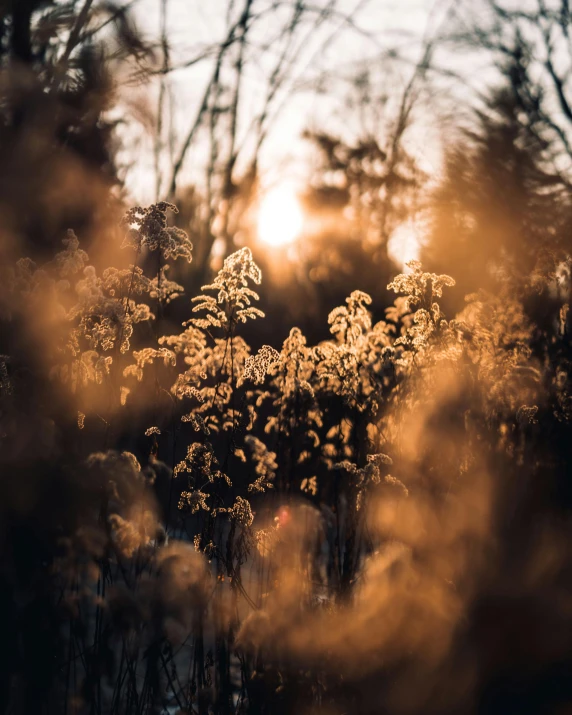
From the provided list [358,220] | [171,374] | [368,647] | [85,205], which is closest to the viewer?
[368,647]

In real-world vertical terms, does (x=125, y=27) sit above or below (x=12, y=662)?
above

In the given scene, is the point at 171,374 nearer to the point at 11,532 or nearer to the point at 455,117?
the point at 11,532

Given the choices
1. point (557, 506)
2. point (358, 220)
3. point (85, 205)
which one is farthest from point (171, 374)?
point (358, 220)

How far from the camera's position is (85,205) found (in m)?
5.41

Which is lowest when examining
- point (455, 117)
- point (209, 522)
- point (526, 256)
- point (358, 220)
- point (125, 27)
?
point (209, 522)

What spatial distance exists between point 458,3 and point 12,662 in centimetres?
823

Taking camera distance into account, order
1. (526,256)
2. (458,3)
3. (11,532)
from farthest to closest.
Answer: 1. (458,3)
2. (526,256)
3. (11,532)

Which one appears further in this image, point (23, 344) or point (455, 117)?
point (455, 117)

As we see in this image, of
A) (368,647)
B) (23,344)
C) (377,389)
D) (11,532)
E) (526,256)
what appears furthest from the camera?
(526,256)

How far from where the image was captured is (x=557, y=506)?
3.43 m

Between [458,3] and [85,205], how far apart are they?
5.30 m

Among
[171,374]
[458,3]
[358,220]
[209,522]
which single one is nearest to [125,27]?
[171,374]

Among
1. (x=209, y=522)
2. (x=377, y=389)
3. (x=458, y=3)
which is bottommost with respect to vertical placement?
(x=209, y=522)

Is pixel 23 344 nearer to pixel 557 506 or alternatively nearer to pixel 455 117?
pixel 557 506
